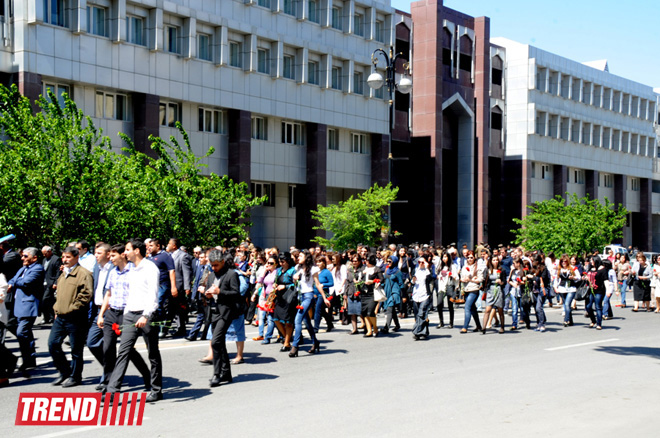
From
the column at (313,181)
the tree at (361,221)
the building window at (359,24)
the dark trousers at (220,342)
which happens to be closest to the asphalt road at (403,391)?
the dark trousers at (220,342)

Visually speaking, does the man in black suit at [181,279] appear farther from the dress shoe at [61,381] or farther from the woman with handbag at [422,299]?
the dress shoe at [61,381]

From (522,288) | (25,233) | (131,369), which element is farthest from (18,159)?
(522,288)

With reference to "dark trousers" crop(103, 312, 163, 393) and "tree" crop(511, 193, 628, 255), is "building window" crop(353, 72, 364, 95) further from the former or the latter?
"dark trousers" crop(103, 312, 163, 393)

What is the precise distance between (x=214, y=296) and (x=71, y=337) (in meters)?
1.97

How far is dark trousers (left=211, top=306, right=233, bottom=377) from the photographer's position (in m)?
10.4

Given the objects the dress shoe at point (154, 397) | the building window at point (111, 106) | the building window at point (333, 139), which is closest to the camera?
the dress shoe at point (154, 397)

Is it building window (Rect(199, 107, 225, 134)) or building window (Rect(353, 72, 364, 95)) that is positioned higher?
building window (Rect(353, 72, 364, 95))

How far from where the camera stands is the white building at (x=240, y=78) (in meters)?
31.9

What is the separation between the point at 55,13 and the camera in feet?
104

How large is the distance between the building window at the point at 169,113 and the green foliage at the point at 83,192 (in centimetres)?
1072

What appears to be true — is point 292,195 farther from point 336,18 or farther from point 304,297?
point 304,297

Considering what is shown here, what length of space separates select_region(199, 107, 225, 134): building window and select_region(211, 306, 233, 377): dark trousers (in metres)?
28.7

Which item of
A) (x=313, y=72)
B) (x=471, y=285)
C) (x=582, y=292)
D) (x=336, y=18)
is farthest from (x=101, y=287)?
(x=336, y=18)

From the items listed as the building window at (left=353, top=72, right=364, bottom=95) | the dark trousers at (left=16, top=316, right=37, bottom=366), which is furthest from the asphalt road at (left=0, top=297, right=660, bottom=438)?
the building window at (left=353, top=72, right=364, bottom=95)
